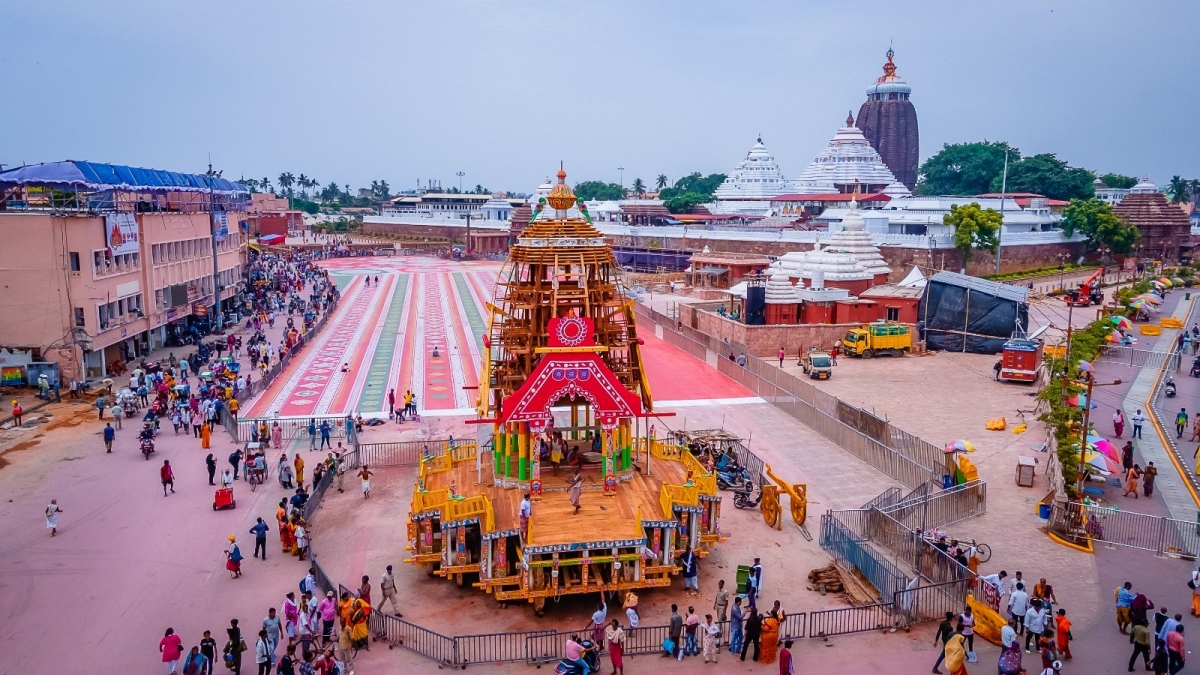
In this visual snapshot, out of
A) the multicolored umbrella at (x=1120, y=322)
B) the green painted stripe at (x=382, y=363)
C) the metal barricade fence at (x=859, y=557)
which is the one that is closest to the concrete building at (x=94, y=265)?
the green painted stripe at (x=382, y=363)

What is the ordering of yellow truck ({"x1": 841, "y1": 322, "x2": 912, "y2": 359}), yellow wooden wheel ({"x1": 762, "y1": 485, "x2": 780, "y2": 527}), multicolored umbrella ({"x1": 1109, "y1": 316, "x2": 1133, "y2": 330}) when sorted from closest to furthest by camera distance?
1. yellow wooden wheel ({"x1": 762, "y1": 485, "x2": 780, "y2": 527})
2. yellow truck ({"x1": 841, "y1": 322, "x2": 912, "y2": 359})
3. multicolored umbrella ({"x1": 1109, "y1": 316, "x2": 1133, "y2": 330})

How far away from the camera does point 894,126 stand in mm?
96125

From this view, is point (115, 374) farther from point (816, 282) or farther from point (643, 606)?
point (816, 282)

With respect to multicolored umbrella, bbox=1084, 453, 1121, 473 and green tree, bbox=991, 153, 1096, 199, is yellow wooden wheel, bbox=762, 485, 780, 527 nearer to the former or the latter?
multicolored umbrella, bbox=1084, 453, 1121, 473

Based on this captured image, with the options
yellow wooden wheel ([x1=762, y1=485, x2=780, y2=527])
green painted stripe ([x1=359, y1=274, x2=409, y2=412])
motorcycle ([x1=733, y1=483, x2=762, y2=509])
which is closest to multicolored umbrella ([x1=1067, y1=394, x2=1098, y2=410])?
motorcycle ([x1=733, y1=483, x2=762, y2=509])

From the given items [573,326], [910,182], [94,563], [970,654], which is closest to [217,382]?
[94,563]

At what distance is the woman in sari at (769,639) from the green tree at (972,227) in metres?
46.7

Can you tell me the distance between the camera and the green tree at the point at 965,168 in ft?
285

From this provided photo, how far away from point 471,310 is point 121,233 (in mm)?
20907

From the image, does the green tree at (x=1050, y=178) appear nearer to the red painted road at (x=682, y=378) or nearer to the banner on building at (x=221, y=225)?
the red painted road at (x=682, y=378)

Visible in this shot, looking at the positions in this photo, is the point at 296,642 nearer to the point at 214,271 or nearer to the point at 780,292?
the point at 780,292

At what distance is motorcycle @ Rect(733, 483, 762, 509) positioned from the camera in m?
17.8

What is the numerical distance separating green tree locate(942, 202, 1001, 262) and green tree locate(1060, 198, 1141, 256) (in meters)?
11.5

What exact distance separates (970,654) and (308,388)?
23058 mm
